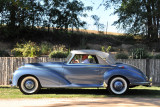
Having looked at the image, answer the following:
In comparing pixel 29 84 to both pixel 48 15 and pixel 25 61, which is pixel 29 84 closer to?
pixel 25 61

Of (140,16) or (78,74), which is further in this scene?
(140,16)

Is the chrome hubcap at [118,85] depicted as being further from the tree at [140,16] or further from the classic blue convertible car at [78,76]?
the tree at [140,16]

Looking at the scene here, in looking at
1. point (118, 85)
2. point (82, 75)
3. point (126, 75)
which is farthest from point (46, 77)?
point (126, 75)

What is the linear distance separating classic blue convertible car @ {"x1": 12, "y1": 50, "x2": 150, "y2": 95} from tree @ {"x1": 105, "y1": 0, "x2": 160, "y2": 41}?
57.3ft

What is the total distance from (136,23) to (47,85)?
1960cm

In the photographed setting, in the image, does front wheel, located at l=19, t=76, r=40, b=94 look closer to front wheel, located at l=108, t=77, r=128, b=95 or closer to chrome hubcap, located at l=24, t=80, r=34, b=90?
chrome hubcap, located at l=24, t=80, r=34, b=90

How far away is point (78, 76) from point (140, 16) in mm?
18941

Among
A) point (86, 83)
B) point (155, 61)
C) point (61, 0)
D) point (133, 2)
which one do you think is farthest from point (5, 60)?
point (133, 2)

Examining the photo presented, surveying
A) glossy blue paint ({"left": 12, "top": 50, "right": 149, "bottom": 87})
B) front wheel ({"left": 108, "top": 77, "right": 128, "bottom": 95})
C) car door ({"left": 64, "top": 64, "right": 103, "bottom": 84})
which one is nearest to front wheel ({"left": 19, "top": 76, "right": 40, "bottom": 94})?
glossy blue paint ({"left": 12, "top": 50, "right": 149, "bottom": 87})

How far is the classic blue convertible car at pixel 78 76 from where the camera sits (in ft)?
30.4

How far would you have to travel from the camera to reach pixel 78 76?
940 cm

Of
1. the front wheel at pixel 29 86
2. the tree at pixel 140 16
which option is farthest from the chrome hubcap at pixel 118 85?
the tree at pixel 140 16

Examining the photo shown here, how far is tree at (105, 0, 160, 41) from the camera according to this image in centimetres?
2595

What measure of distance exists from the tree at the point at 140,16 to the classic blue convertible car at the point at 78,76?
17466 millimetres
